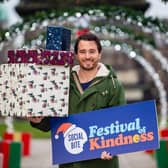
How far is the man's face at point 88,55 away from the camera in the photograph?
10.4 feet

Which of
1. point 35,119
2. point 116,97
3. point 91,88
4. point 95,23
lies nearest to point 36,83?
point 35,119

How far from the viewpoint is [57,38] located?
10.3 ft

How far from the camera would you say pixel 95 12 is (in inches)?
291

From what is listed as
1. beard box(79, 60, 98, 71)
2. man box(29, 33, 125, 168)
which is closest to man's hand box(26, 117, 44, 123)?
man box(29, 33, 125, 168)

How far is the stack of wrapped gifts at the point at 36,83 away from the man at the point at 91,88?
13 cm

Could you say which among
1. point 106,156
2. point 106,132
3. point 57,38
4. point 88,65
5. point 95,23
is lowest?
point 106,156

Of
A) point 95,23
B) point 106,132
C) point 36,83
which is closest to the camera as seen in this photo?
point 36,83

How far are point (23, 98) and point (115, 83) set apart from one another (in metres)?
0.66

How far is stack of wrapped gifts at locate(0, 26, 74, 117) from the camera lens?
3.01m

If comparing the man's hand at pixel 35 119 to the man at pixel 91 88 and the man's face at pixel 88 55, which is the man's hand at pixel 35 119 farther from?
the man's face at pixel 88 55

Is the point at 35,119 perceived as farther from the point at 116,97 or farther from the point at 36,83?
the point at 116,97

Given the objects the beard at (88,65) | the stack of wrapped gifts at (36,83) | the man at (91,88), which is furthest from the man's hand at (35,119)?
the beard at (88,65)

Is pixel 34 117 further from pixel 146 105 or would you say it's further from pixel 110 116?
pixel 146 105

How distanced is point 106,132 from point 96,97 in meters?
0.25
